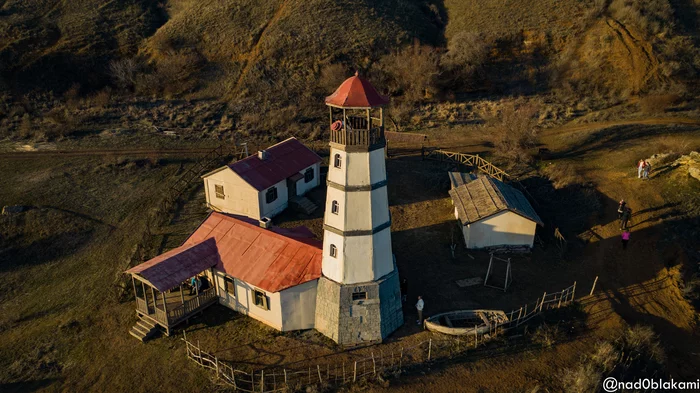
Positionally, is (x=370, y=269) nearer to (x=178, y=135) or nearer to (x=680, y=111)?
(x=178, y=135)

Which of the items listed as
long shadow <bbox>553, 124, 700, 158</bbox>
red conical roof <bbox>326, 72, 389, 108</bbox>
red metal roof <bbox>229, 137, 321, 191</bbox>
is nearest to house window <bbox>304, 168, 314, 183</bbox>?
red metal roof <bbox>229, 137, 321, 191</bbox>

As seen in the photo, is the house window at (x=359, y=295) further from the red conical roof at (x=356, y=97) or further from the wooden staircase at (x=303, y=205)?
the wooden staircase at (x=303, y=205)

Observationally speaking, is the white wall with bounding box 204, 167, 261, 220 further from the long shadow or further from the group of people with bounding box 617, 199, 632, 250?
the long shadow

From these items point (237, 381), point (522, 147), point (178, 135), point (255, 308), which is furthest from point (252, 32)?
point (237, 381)

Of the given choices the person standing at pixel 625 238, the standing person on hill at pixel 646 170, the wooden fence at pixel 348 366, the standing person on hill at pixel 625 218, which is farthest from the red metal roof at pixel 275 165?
the standing person on hill at pixel 646 170

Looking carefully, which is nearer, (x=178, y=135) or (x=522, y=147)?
(x=522, y=147)
